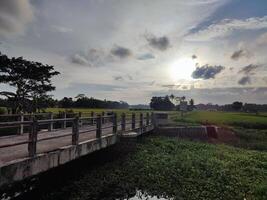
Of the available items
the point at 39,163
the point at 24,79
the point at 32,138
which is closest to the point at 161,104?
the point at 24,79

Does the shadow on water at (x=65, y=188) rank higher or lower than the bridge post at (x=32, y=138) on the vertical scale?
lower

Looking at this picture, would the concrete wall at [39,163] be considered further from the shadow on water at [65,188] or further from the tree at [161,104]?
the tree at [161,104]

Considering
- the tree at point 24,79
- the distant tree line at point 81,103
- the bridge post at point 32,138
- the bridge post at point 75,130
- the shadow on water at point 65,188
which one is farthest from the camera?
the distant tree line at point 81,103

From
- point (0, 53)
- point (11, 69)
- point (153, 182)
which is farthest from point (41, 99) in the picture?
point (153, 182)

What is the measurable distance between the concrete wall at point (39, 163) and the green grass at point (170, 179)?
1418mm

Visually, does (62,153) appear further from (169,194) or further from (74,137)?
(169,194)

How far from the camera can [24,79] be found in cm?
3997

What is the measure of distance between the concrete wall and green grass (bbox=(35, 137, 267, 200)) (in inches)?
55.8

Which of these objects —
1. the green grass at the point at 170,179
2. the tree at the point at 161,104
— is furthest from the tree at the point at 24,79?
the tree at the point at 161,104

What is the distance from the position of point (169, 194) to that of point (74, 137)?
4.38m

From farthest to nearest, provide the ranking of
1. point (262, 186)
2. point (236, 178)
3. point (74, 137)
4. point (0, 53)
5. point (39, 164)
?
1. point (0, 53)
2. point (236, 178)
3. point (262, 186)
4. point (74, 137)
5. point (39, 164)

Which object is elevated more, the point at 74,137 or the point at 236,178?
the point at 74,137

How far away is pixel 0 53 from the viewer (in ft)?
117

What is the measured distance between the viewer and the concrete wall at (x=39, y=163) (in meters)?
8.52
